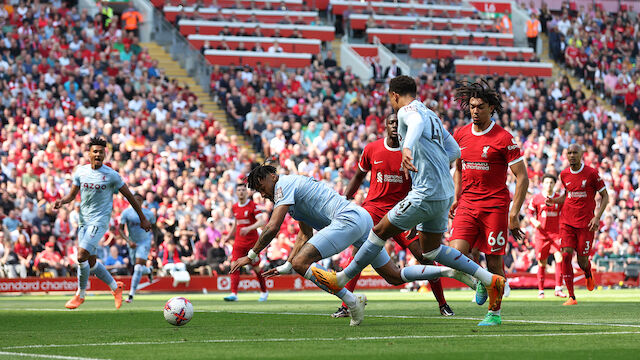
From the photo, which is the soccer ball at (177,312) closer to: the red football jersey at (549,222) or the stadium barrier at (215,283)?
the red football jersey at (549,222)

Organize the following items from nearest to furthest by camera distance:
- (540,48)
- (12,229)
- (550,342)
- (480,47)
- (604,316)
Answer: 1. (550,342)
2. (604,316)
3. (12,229)
4. (480,47)
5. (540,48)

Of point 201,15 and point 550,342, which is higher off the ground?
point 550,342

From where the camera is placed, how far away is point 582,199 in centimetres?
1695

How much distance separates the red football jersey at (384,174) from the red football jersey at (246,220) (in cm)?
722

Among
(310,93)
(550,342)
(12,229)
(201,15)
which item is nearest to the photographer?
(550,342)

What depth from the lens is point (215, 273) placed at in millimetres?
26062

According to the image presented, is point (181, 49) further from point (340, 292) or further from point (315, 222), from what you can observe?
point (340, 292)

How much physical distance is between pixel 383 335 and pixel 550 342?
1715 mm

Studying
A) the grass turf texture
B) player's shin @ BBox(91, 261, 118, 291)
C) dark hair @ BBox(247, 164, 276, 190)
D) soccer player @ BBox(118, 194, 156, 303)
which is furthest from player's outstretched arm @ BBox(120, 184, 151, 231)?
dark hair @ BBox(247, 164, 276, 190)

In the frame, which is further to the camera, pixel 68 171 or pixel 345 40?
pixel 345 40

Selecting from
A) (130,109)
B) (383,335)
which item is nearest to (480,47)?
(130,109)

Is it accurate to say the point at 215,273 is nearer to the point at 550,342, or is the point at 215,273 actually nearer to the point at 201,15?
the point at 201,15

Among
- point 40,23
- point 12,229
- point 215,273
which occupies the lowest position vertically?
point 215,273

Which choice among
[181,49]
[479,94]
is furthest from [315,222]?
[181,49]
